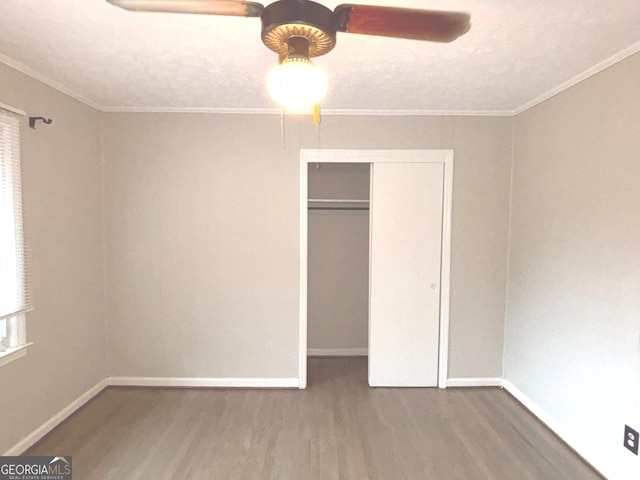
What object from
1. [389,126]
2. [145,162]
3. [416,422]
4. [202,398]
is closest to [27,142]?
[145,162]

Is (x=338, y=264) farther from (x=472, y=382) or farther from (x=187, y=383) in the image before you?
(x=187, y=383)

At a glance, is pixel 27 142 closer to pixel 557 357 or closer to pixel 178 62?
pixel 178 62

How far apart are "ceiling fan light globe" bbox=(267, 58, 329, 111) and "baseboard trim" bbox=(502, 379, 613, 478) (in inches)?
105

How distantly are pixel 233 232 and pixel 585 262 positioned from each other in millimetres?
2585

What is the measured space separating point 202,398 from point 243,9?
2956 mm

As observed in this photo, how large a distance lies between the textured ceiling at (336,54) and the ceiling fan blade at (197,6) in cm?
54

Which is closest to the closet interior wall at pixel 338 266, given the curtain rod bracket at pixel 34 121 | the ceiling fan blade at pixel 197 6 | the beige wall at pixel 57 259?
the beige wall at pixel 57 259

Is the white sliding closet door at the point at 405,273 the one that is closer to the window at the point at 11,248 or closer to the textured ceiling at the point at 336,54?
the textured ceiling at the point at 336,54

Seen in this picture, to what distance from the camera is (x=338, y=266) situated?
425cm

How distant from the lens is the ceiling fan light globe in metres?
1.35

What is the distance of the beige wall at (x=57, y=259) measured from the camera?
2451 mm

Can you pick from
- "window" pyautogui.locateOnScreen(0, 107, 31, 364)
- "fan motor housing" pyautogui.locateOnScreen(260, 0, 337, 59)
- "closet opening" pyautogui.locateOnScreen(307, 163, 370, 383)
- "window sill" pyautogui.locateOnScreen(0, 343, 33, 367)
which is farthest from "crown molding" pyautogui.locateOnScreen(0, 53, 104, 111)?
"closet opening" pyautogui.locateOnScreen(307, 163, 370, 383)

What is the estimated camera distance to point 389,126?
3.36m

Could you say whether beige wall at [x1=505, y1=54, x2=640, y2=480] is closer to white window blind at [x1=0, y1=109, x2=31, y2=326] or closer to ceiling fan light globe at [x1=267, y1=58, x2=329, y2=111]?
ceiling fan light globe at [x1=267, y1=58, x2=329, y2=111]
